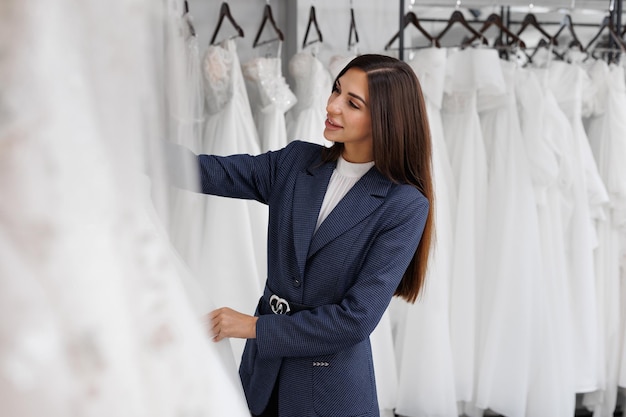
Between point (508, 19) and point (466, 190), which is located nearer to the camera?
point (466, 190)

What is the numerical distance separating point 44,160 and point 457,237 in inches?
84.3

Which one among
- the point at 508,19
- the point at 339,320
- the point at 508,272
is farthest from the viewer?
the point at 508,19

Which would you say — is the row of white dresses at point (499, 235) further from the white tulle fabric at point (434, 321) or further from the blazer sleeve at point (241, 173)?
the blazer sleeve at point (241, 173)

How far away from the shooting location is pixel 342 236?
4.28 feet

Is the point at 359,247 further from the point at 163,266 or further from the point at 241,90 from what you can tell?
the point at 241,90

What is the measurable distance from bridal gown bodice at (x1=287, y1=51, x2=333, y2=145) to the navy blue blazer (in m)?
0.84

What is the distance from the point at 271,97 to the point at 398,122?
102 centimetres

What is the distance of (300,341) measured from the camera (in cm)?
122

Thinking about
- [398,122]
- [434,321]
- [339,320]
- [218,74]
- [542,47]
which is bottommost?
[434,321]

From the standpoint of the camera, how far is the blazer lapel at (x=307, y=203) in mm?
1310

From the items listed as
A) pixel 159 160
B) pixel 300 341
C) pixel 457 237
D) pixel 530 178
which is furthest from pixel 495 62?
pixel 159 160

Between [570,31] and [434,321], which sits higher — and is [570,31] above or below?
above

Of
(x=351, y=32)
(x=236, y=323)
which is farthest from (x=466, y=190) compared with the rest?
(x=236, y=323)

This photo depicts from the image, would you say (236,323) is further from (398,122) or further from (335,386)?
(398,122)
